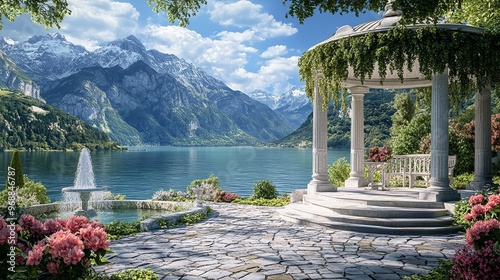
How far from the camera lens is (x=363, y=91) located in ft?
48.7

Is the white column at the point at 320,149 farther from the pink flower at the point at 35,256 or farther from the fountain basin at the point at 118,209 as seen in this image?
the pink flower at the point at 35,256

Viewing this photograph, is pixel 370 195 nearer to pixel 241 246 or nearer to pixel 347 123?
pixel 241 246

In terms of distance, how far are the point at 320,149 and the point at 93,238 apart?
9110 mm

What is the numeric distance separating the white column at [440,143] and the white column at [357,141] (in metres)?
4.20

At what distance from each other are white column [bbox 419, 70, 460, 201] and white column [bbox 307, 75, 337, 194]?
3.01 meters

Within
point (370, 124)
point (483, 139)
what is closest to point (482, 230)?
point (483, 139)

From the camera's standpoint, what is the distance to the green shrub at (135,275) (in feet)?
18.6

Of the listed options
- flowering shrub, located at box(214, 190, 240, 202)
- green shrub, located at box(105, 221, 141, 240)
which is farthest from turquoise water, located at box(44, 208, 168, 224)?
flowering shrub, located at box(214, 190, 240, 202)

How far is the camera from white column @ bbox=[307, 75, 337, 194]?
1257cm

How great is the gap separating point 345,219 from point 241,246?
10.3 ft

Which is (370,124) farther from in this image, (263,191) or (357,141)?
(357,141)

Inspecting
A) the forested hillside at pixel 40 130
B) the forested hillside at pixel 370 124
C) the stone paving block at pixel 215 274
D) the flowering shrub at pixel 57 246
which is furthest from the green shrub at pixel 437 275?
the forested hillside at pixel 40 130

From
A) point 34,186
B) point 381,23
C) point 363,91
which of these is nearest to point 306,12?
point 381,23

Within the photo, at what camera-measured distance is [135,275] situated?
5.84 metres
